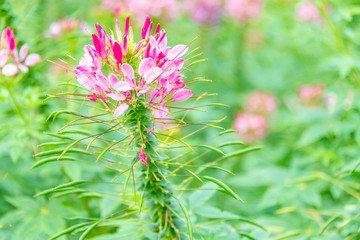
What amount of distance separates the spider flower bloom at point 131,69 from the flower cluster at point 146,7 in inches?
64.5

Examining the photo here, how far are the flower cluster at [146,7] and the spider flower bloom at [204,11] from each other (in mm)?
375

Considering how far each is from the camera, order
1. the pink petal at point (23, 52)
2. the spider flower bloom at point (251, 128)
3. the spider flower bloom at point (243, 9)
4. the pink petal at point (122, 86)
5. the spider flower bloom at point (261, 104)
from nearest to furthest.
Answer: the pink petal at point (122, 86) < the pink petal at point (23, 52) < the spider flower bloom at point (251, 128) < the spider flower bloom at point (261, 104) < the spider flower bloom at point (243, 9)

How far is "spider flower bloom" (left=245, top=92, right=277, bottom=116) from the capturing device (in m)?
2.70

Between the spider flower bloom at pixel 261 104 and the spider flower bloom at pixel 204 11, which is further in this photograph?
the spider flower bloom at pixel 204 11

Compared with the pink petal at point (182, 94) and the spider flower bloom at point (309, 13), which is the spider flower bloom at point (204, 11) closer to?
the spider flower bloom at point (309, 13)

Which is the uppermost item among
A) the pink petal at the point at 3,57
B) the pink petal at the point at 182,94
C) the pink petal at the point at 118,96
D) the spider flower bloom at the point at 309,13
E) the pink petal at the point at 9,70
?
the spider flower bloom at the point at 309,13

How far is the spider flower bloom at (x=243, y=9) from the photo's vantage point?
3.11 metres

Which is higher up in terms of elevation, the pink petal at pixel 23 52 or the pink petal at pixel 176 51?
the pink petal at pixel 23 52

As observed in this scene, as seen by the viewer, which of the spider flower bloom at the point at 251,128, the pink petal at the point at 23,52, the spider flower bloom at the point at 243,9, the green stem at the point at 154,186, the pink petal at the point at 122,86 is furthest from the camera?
the spider flower bloom at the point at 243,9

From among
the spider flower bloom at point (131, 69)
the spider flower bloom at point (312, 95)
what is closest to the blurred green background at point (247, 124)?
the spider flower bloom at point (312, 95)

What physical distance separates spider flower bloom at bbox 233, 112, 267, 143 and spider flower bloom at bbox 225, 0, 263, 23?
1.09 meters

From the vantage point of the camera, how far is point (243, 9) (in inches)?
122

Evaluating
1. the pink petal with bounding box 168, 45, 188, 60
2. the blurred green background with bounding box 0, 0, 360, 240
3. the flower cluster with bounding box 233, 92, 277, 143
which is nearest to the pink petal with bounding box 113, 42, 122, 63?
the pink petal with bounding box 168, 45, 188, 60

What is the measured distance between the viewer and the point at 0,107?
1.60m
